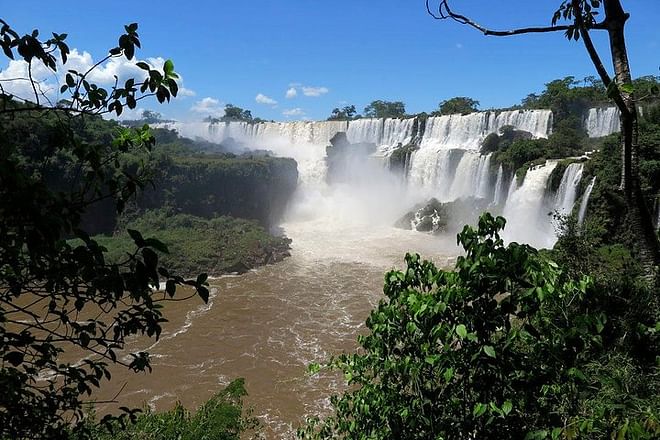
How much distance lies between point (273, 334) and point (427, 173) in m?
20.3

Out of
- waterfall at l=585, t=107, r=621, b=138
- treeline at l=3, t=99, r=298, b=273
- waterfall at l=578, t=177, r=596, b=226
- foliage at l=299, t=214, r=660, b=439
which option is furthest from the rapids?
foliage at l=299, t=214, r=660, b=439

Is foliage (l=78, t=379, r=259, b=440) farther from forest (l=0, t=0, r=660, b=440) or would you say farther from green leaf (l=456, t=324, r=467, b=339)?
green leaf (l=456, t=324, r=467, b=339)

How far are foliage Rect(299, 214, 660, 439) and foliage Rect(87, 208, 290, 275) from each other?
1825 centimetres

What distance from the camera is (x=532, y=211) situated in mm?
21344

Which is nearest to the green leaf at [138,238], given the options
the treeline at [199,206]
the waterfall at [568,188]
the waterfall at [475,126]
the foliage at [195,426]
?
the foliage at [195,426]

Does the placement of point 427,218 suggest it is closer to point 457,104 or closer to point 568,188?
point 568,188

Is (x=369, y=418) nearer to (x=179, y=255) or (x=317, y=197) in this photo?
(x=179, y=255)

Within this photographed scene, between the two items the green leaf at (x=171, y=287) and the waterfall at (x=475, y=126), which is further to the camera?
the waterfall at (x=475, y=126)

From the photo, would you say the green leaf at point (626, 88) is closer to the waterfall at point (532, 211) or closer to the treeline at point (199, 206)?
the waterfall at point (532, 211)

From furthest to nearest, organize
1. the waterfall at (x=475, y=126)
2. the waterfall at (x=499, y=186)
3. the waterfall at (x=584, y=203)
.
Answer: the waterfall at (x=475, y=126)
the waterfall at (x=499, y=186)
the waterfall at (x=584, y=203)

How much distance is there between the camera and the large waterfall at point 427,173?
21375 millimetres

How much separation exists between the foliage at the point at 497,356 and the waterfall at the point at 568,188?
55.5ft

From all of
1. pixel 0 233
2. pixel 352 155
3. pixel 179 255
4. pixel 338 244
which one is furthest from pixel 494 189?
pixel 0 233

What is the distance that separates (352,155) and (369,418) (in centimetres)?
3617
